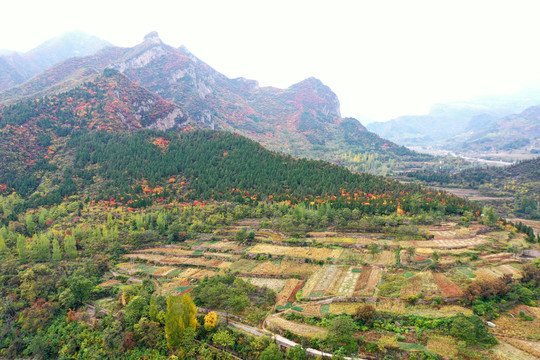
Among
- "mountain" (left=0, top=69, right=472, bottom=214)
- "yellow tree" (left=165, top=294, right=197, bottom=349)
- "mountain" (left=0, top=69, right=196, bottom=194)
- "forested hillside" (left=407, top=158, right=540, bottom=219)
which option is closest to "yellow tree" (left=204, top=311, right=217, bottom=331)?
"yellow tree" (left=165, top=294, right=197, bottom=349)

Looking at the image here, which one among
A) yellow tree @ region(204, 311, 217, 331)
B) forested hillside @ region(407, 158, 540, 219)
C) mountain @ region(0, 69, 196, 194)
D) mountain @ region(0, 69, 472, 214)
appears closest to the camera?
yellow tree @ region(204, 311, 217, 331)

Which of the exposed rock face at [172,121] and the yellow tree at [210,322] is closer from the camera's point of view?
the yellow tree at [210,322]

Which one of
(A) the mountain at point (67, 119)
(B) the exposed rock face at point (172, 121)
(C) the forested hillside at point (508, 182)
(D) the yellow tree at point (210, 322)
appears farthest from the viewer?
(B) the exposed rock face at point (172, 121)

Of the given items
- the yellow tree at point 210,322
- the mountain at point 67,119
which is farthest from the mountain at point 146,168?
the yellow tree at point 210,322

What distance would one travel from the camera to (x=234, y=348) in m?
30.7

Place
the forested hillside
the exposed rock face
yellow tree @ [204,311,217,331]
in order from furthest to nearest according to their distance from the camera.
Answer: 1. the exposed rock face
2. the forested hillside
3. yellow tree @ [204,311,217,331]

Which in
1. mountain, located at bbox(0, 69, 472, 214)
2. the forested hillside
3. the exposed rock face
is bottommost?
the forested hillside

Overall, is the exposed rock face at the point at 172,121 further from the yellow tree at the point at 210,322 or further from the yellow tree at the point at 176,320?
the yellow tree at the point at 210,322

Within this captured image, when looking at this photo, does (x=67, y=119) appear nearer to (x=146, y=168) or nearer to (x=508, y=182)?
(x=146, y=168)

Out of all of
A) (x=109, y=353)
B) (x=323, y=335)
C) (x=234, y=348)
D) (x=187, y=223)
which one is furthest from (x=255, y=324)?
(x=187, y=223)

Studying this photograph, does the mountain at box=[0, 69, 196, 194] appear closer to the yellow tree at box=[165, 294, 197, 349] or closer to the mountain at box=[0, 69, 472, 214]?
the mountain at box=[0, 69, 472, 214]

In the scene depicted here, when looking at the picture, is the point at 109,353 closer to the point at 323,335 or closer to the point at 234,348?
the point at 234,348

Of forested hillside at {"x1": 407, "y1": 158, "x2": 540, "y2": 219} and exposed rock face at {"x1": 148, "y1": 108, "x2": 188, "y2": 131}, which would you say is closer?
forested hillside at {"x1": 407, "y1": 158, "x2": 540, "y2": 219}

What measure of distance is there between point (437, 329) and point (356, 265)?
55.3 feet
